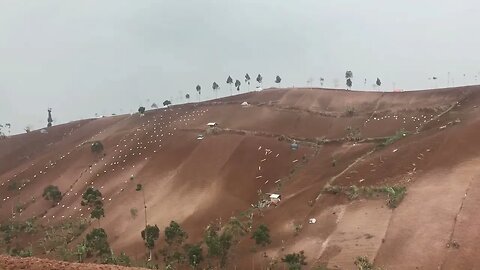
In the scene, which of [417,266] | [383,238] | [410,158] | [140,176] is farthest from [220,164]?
[417,266]

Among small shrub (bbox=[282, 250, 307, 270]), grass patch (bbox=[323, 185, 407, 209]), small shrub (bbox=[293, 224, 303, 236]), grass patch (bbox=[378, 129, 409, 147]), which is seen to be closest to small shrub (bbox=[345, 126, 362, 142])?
grass patch (bbox=[378, 129, 409, 147])

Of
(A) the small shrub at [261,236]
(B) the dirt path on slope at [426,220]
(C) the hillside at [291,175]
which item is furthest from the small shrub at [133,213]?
(B) the dirt path on slope at [426,220]

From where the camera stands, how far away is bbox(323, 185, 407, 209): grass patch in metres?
65.4

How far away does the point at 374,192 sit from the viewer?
68.7m

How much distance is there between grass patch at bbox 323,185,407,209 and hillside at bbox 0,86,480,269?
0.21 metres

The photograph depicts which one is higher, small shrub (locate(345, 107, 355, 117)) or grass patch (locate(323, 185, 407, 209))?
small shrub (locate(345, 107, 355, 117))

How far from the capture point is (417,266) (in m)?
52.4

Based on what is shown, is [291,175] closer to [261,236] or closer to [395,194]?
[395,194]

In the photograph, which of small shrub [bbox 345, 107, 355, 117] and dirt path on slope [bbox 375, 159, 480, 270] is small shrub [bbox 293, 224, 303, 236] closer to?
dirt path on slope [bbox 375, 159, 480, 270]

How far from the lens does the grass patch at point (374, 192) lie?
65.4m

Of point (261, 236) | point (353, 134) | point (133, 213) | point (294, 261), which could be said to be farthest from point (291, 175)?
point (294, 261)

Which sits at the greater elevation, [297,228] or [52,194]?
[52,194]

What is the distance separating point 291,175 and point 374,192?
23.0m

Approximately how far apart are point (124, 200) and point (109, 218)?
5593 millimetres
